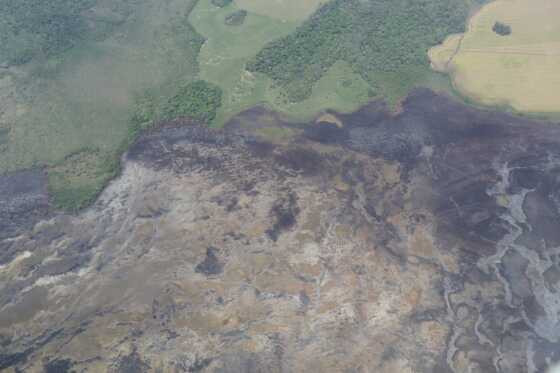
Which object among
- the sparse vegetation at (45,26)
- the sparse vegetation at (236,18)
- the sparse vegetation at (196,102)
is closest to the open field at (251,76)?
the sparse vegetation at (236,18)

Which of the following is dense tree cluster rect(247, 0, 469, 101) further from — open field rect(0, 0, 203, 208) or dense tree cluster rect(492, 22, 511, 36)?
open field rect(0, 0, 203, 208)

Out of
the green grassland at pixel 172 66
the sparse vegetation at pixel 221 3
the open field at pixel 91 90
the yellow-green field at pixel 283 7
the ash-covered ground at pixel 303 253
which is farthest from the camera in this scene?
the sparse vegetation at pixel 221 3

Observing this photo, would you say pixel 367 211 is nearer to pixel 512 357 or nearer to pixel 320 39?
pixel 512 357

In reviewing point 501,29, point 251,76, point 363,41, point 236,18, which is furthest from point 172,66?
point 501,29

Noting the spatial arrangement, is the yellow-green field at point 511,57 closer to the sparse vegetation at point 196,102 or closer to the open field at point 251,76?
the open field at point 251,76

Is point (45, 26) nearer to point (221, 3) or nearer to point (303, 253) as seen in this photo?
point (221, 3)

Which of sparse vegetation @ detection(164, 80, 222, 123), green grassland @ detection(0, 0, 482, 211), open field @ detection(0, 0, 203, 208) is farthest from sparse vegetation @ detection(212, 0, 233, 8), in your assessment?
sparse vegetation @ detection(164, 80, 222, 123)

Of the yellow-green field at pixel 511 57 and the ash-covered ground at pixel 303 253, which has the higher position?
the yellow-green field at pixel 511 57
